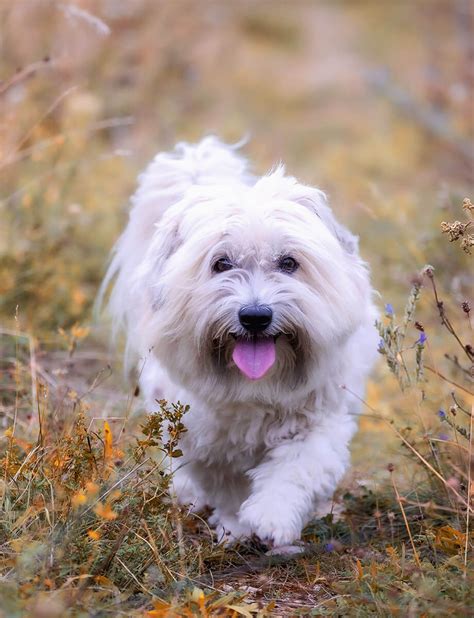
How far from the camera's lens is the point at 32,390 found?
4043 mm

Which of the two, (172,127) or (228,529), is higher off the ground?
(172,127)

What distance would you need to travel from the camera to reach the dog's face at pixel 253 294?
3.37 metres

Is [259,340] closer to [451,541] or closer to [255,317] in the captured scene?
[255,317]

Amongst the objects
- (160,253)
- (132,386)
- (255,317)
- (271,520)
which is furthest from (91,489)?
(132,386)

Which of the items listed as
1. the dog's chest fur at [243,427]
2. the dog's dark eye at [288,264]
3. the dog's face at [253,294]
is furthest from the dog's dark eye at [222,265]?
the dog's chest fur at [243,427]

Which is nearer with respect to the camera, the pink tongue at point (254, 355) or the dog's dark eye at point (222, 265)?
the pink tongue at point (254, 355)

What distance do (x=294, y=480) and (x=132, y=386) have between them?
58.5 inches

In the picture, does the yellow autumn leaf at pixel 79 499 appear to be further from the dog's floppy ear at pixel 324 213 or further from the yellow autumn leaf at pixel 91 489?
the dog's floppy ear at pixel 324 213

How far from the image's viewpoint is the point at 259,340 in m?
3.41

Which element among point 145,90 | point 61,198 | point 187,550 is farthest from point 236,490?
point 145,90

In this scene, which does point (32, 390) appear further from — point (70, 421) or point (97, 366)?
point (97, 366)

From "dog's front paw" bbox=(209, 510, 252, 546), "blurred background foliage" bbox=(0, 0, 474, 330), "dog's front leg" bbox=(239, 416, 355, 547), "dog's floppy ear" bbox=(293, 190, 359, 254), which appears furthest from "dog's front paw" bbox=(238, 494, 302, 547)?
"blurred background foliage" bbox=(0, 0, 474, 330)

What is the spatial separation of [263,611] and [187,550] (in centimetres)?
44

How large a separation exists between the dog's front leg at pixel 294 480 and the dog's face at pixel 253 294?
0.25 m
